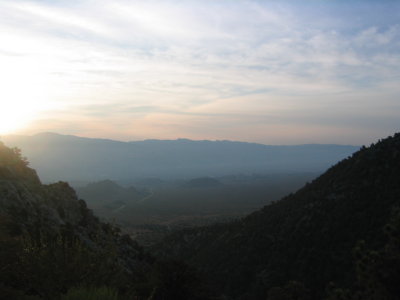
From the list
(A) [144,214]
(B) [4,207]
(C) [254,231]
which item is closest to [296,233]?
(C) [254,231]

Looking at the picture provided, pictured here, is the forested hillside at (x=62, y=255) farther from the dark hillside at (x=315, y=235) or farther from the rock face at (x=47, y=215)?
the dark hillside at (x=315, y=235)

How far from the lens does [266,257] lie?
41.8m

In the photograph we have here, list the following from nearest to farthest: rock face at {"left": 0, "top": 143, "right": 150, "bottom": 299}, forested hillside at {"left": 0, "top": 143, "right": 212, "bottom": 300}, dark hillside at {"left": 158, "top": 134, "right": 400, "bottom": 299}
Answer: forested hillside at {"left": 0, "top": 143, "right": 212, "bottom": 300}
rock face at {"left": 0, "top": 143, "right": 150, "bottom": 299}
dark hillside at {"left": 158, "top": 134, "right": 400, "bottom": 299}

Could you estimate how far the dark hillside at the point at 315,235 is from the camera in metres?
35.3

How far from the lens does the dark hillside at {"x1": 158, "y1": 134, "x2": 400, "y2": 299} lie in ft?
116

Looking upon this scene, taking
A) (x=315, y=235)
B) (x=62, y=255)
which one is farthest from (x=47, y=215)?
(x=315, y=235)

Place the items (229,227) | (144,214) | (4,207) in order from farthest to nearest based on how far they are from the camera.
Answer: (144,214), (229,227), (4,207)

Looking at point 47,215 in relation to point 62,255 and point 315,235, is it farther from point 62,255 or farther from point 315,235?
point 315,235

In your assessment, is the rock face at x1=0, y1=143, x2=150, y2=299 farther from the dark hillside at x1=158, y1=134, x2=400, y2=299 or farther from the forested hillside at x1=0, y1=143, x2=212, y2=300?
the dark hillside at x1=158, y1=134, x2=400, y2=299

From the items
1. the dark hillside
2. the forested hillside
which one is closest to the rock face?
the forested hillside

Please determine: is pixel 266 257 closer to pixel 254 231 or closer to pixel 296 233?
pixel 296 233

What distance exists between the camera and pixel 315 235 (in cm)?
4022

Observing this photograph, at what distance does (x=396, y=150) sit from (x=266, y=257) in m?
20.9

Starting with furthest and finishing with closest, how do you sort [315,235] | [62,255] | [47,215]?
[315,235] → [47,215] → [62,255]
